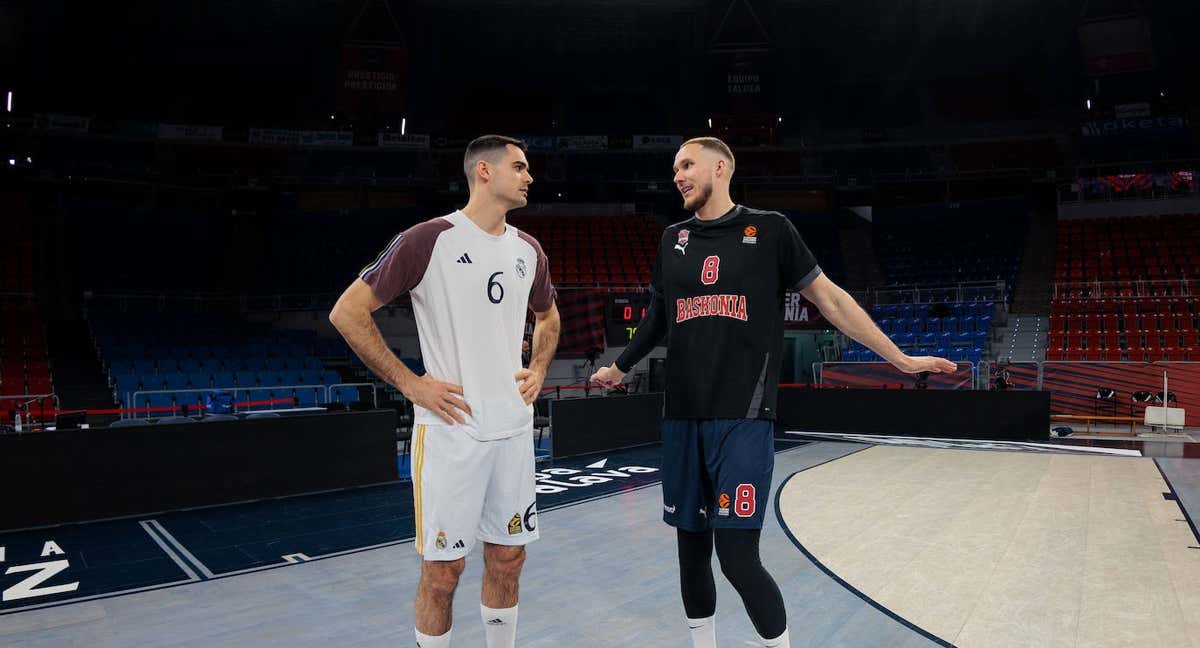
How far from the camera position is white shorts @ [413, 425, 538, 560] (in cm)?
266

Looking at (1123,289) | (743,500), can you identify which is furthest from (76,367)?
(1123,289)

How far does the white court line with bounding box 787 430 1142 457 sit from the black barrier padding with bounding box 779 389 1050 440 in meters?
0.36

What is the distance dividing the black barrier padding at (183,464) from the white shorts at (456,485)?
5.64m

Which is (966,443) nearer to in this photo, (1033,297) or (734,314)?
(1033,297)

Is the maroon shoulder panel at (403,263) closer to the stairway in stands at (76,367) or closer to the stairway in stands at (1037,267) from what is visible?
the stairway in stands at (76,367)

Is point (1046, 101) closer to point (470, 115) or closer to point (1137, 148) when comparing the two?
point (1137, 148)

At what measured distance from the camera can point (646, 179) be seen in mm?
26375

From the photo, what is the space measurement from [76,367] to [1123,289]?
2515 cm

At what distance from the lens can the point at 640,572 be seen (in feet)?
16.3

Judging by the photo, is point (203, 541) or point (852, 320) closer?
point (852, 320)

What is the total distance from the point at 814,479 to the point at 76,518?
7.59 metres

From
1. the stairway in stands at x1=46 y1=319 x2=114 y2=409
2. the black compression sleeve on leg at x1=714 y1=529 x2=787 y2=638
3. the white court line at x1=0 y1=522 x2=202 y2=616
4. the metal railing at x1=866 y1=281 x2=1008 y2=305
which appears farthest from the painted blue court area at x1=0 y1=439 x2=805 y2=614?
the metal railing at x1=866 y1=281 x2=1008 y2=305

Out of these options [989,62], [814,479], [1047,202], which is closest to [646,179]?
[989,62]

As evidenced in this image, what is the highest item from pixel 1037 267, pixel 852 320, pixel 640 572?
pixel 1037 267
